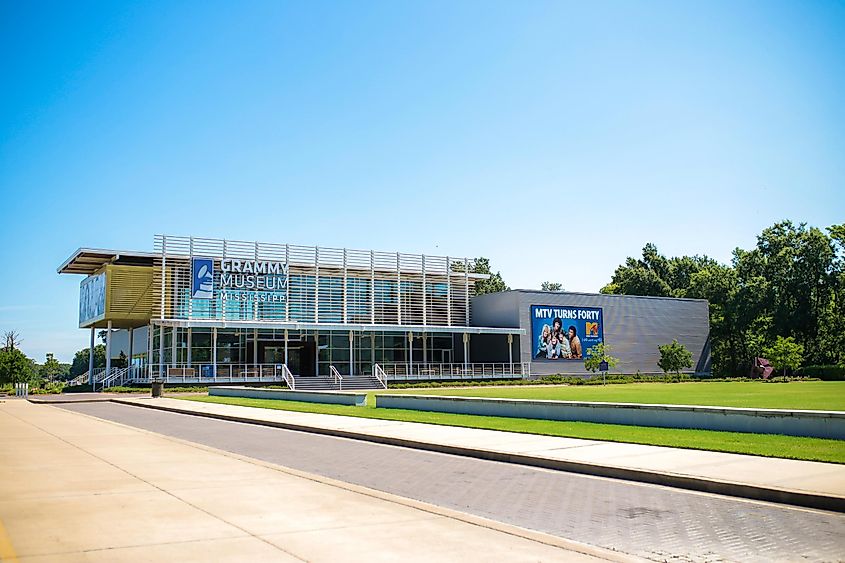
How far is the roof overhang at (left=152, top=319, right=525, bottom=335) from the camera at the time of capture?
5359 cm

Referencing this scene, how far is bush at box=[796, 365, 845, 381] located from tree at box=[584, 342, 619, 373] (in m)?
16.0

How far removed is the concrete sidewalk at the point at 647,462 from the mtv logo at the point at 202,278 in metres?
37.4

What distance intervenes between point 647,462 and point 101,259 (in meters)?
54.4

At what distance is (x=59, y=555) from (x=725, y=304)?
86.9m

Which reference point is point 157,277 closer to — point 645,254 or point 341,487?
point 341,487

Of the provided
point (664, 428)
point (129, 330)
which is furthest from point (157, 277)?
point (664, 428)

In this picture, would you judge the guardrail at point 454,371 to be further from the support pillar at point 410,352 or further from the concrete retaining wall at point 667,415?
the concrete retaining wall at point 667,415

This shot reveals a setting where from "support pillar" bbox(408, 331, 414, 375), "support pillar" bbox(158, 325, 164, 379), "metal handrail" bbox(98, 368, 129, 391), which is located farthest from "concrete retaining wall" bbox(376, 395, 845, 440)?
"metal handrail" bbox(98, 368, 129, 391)

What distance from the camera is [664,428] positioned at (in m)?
18.4

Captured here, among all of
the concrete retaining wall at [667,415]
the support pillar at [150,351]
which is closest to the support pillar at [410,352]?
the support pillar at [150,351]

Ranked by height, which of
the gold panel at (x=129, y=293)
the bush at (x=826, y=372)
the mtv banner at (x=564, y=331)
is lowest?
the bush at (x=826, y=372)

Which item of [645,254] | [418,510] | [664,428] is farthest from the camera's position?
[645,254]

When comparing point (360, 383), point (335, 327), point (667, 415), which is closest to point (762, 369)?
point (360, 383)

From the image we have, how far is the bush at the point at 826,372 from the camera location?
5800cm
